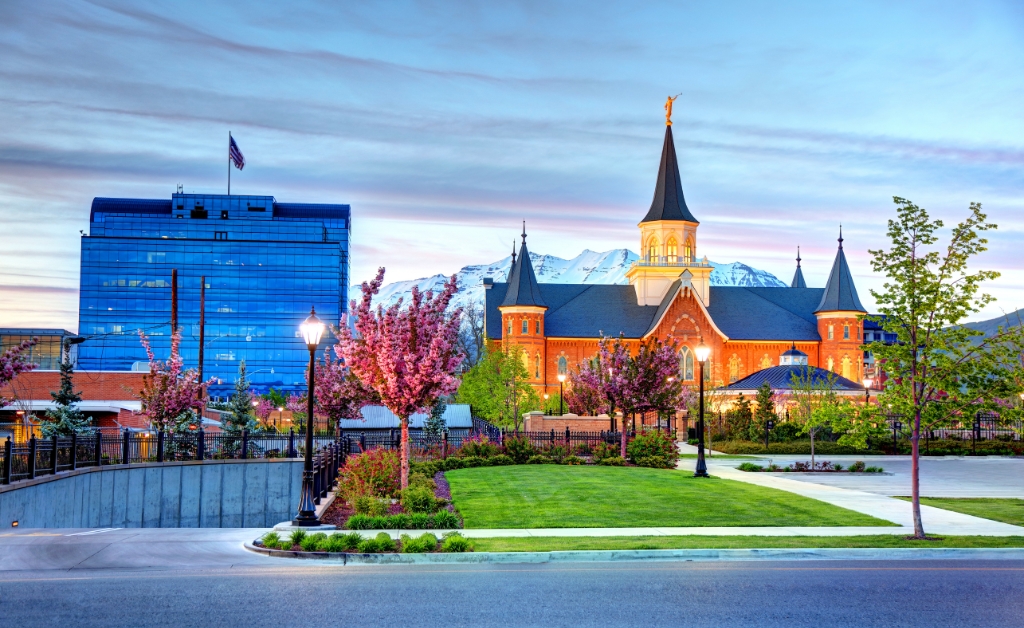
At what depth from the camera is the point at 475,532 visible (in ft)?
60.6

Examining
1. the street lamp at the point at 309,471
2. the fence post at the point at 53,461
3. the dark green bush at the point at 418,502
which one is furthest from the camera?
the fence post at the point at 53,461

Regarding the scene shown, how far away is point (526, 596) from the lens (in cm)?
1217

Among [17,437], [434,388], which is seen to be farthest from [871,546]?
[17,437]

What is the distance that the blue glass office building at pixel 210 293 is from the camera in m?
138

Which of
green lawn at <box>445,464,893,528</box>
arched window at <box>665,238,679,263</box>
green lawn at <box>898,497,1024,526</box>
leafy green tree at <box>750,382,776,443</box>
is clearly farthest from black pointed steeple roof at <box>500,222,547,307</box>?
green lawn at <box>898,497,1024,526</box>

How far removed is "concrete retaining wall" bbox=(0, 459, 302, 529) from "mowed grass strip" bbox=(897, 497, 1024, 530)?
65.0 feet

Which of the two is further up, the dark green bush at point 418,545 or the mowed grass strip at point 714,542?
the dark green bush at point 418,545

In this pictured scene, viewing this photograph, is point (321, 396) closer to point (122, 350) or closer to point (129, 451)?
point (129, 451)

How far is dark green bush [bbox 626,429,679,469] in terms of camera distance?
37938 millimetres

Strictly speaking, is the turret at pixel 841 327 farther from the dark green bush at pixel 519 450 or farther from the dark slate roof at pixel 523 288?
the dark green bush at pixel 519 450

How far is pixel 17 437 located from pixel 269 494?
22.3m

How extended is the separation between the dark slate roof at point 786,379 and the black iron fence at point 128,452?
3895cm

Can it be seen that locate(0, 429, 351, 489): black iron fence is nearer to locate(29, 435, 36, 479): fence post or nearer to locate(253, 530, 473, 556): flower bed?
locate(29, 435, 36, 479): fence post

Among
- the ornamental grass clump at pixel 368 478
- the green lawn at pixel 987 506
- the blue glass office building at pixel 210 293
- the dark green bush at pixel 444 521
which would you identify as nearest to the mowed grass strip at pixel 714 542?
the dark green bush at pixel 444 521
